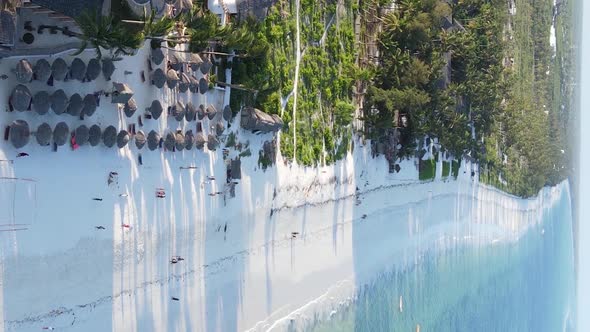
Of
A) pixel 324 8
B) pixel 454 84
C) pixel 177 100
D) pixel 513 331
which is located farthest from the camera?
pixel 513 331

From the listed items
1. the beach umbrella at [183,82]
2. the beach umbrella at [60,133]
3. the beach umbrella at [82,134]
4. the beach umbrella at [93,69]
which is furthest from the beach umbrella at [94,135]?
the beach umbrella at [183,82]

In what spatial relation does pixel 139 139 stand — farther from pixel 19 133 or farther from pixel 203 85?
pixel 19 133

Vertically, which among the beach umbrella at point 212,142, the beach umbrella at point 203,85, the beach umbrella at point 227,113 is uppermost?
the beach umbrella at point 203,85

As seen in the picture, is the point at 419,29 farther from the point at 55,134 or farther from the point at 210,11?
the point at 55,134

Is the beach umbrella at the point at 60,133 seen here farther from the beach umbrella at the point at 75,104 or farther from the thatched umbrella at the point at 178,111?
the thatched umbrella at the point at 178,111

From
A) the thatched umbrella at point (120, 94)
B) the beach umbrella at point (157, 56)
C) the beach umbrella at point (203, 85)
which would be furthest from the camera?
the beach umbrella at point (203, 85)

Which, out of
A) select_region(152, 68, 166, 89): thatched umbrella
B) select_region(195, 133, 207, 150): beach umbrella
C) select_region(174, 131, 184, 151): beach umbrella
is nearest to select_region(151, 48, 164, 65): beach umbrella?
select_region(152, 68, 166, 89): thatched umbrella

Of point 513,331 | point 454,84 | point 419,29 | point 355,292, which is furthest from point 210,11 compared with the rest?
point 513,331
